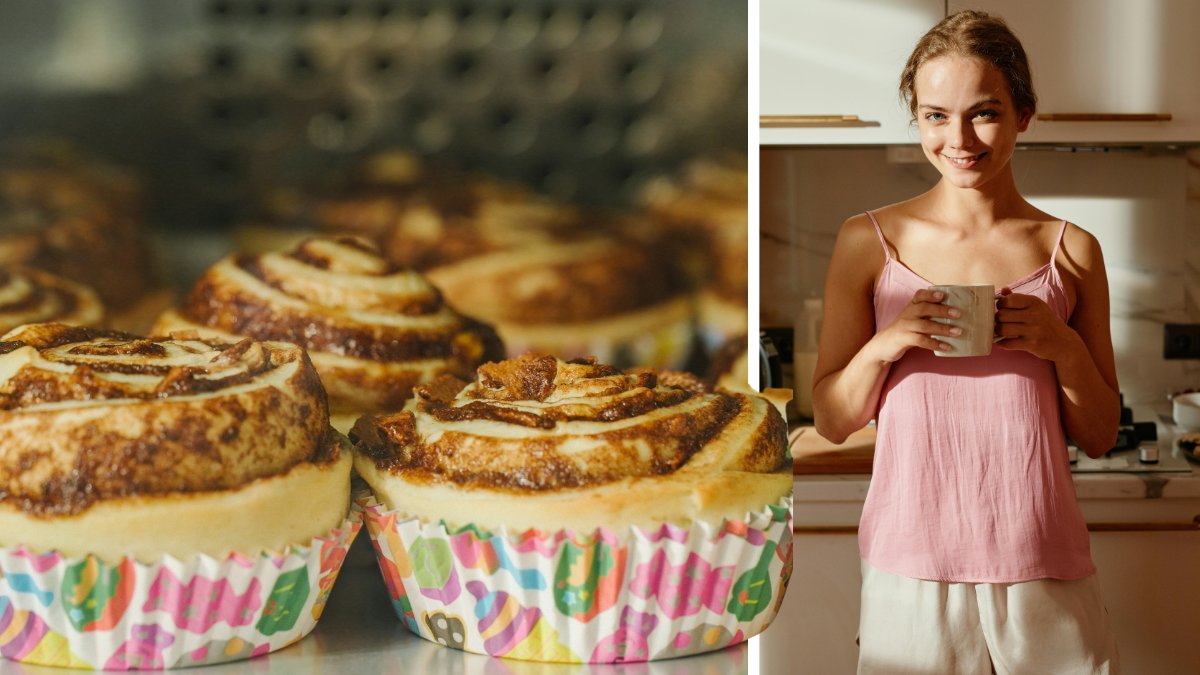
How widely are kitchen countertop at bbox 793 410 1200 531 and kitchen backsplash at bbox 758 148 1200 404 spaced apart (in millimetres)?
453

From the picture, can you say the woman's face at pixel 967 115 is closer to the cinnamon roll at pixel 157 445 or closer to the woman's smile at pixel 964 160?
the woman's smile at pixel 964 160

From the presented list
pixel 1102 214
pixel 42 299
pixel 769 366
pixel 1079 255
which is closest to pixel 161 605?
pixel 42 299

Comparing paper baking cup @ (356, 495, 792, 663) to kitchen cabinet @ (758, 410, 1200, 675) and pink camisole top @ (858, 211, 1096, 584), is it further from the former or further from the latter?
kitchen cabinet @ (758, 410, 1200, 675)

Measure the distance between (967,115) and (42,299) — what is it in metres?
0.85

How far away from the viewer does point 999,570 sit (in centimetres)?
108

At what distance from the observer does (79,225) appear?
92 cm

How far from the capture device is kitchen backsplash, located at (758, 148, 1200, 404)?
2.24 meters

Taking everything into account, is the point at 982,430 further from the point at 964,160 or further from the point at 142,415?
the point at 142,415

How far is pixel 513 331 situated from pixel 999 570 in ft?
1.77

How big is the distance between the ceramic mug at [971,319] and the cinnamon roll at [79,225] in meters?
0.70

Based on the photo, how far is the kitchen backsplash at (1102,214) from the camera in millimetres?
2238

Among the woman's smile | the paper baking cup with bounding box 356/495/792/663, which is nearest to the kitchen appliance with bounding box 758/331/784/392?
the woman's smile

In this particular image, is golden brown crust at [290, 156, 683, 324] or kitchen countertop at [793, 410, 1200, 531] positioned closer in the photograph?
golden brown crust at [290, 156, 683, 324]

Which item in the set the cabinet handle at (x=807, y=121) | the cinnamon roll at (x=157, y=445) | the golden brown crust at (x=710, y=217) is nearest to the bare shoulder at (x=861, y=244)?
the golden brown crust at (x=710, y=217)
